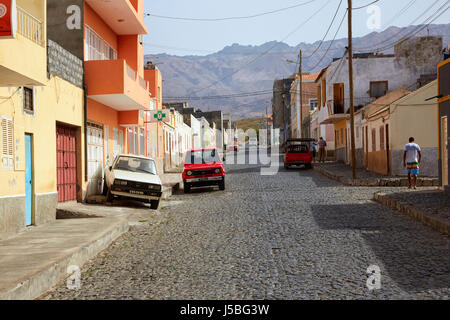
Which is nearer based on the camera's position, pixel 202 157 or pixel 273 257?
A: pixel 273 257

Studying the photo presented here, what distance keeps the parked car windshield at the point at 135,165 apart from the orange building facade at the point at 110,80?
1.02 m

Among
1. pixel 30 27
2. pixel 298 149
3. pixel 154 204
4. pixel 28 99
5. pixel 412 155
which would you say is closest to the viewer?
pixel 30 27

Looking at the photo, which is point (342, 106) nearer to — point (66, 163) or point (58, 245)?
point (66, 163)

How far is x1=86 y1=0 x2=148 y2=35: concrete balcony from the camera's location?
1697 centimetres

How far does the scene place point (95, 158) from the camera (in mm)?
16922

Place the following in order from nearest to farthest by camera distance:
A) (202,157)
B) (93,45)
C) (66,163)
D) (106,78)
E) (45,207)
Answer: (45,207) → (66,163) → (106,78) → (93,45) → (202,157)

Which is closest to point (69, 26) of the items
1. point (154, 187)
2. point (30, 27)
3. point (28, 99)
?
point (28, 99)

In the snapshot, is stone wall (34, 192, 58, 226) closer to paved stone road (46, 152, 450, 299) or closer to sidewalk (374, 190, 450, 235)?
paved stone road (46, 152, 450, 299)

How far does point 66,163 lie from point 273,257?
8.90 meters

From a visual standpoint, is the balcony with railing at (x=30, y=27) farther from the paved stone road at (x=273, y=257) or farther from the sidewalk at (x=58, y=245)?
the paved stone road at (x=273, y=257)

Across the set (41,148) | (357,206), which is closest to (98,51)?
(41,148)

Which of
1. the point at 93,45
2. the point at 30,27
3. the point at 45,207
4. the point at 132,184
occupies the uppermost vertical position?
the point at 93,45

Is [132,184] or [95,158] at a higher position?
[95,158]

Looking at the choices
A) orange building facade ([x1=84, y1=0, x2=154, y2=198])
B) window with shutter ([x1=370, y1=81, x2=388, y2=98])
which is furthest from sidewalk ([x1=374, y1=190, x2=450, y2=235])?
window with shutter ([x1=370, y1=81, x2=388, y2=98])
